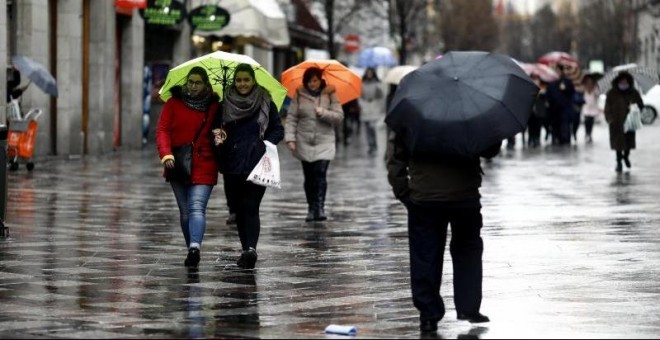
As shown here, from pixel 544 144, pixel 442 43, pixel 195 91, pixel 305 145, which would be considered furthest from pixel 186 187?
pixel 442 43

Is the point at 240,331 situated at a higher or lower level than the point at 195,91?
lower

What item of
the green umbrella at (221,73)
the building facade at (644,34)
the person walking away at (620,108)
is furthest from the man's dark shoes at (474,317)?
the building facade at (644,34)

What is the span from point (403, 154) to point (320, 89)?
876 centimetres

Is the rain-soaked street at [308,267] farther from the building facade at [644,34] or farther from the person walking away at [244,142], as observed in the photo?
the building facade at [644,34]

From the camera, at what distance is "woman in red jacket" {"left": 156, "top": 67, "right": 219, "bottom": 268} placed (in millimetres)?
13852

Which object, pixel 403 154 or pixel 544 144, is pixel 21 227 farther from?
pixel 544 144

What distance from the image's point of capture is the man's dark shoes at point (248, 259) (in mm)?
13898

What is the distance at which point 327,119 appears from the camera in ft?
62.4

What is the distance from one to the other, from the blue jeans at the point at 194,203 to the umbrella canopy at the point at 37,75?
1480 centimetres

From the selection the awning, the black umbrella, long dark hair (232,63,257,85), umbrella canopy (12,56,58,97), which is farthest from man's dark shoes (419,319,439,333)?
the awning

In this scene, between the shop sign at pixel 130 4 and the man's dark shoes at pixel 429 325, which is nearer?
the man's dark shoes at pixel 429 325

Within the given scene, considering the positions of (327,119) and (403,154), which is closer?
(403,154)

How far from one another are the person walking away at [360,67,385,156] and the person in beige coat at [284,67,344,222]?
20.1 meters

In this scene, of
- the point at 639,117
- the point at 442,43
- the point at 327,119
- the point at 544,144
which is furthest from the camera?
the point at 442,43
